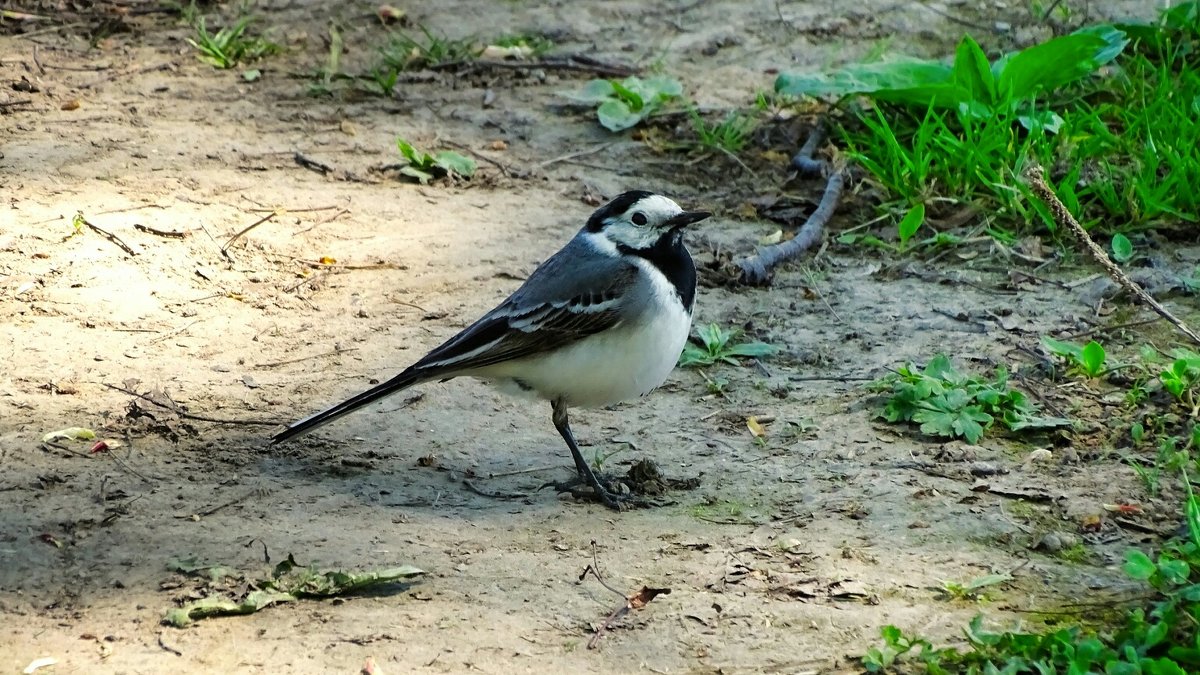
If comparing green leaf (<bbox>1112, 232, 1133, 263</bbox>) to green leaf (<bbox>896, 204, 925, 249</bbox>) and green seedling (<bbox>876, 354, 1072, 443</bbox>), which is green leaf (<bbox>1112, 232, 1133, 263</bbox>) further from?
green seedling (<bbox>876, 354, 1072, 443</bbox>)

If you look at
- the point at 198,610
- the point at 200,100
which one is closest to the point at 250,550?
the point at 198,610

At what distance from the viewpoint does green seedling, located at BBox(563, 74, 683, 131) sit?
8.23 meters

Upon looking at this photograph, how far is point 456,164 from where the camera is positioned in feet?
25.1

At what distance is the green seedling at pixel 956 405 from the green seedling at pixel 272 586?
207 centimetres

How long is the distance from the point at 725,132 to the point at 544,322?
10.5ft

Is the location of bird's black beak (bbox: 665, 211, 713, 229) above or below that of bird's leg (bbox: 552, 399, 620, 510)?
above

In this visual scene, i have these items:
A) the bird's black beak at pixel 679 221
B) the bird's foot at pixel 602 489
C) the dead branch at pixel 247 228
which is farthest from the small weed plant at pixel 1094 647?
the dead branch at pixel 247 228

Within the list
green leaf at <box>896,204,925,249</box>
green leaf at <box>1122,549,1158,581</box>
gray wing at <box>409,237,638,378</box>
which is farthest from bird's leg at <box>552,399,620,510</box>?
green leaf at <box>896,204,925,249</box>

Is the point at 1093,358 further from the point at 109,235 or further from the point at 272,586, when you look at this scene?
the point at 109,235

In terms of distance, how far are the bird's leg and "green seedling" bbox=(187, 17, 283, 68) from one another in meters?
4.63

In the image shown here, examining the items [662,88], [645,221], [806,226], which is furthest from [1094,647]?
[662,88]

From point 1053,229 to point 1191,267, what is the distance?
2.19 ft

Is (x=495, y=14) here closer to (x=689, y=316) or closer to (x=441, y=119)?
(x=441, y=119)

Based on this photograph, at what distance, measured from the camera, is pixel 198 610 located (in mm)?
3943
